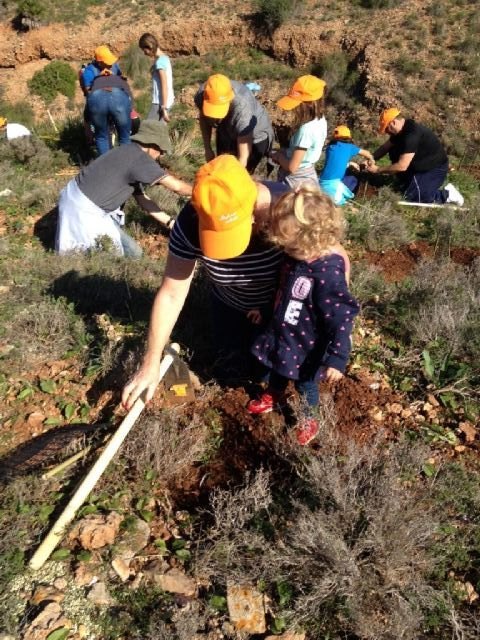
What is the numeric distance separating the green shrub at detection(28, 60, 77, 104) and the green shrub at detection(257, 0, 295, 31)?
6.53 m

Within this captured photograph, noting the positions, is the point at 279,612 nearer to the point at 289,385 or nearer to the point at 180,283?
the point at 289,385

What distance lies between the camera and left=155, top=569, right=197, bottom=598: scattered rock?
213 centimetres

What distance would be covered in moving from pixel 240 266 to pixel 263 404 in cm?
88

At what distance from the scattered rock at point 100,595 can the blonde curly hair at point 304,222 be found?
63.3 inches

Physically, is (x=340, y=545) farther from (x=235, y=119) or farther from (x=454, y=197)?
(x=454, y=197)

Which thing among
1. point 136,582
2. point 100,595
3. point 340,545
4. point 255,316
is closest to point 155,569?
point 136,582

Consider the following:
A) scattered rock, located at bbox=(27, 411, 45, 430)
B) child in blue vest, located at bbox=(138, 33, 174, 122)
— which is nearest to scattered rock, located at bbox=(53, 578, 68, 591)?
scattered rock, located at bbox=(27, 411, 45, 430)

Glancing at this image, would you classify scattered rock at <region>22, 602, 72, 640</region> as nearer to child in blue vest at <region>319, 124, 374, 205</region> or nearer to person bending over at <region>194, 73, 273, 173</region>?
person bending over at <region>194, 73, 273, 173</region>

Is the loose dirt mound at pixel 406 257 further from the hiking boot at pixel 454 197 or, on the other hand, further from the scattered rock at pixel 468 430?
the scattered rock at pixel 468 430

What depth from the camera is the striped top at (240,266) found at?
2.25 metres

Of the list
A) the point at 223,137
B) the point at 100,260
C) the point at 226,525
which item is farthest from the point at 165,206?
the point at 226,525

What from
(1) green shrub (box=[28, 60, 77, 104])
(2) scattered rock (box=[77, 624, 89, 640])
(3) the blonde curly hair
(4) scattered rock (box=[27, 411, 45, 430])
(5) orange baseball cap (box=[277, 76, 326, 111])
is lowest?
(1) green shrub (box=[28, 60, 77, 104])

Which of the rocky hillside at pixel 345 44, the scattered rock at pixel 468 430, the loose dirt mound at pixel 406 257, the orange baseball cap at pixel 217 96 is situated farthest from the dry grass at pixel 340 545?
the rocky hillside at pixel 345 44

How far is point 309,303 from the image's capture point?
7.63 feet
